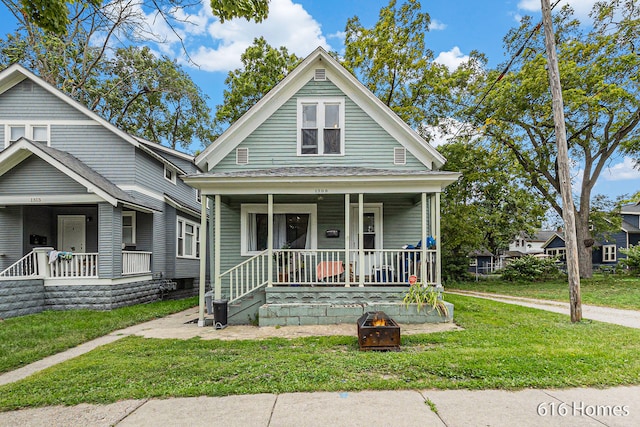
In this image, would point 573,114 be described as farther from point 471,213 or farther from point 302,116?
point 302,116

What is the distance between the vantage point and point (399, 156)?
9836 mm

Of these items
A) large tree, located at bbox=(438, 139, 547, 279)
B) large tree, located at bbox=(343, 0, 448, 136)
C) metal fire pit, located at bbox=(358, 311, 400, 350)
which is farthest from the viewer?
large tree, located at bbox=(438, 139, 547, 279)

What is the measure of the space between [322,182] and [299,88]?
3.62 metres

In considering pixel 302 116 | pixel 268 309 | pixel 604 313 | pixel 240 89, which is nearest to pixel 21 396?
pixel 268 309

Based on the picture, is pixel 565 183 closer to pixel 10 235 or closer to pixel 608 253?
pixel 10 235

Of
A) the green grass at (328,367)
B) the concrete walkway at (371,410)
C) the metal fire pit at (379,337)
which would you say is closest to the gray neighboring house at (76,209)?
the green grass at (328,367)

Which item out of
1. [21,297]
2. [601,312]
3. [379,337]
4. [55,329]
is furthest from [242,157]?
[601,312]

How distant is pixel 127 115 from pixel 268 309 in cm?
2256

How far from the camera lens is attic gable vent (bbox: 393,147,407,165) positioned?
9.81m

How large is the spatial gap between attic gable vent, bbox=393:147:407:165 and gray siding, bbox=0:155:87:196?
963 cm

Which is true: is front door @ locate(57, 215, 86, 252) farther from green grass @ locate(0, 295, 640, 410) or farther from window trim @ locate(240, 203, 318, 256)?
green grass @ locate(0, 295, 640, 410)

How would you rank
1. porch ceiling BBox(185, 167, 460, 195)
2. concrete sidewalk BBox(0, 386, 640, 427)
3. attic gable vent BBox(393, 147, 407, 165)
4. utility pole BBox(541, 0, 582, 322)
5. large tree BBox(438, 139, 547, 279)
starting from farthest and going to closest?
1. large tree BBox(438, 139, 547, 279)
2. attic gable vent BBox(393, 147, 407, 165)
3. porch ceiling BBox(185, 167, 460, 195)
4. utility pole BBox(541, 0, 582, 322)
5. concrete sidewalk BBox(0, 386, 640, 427)

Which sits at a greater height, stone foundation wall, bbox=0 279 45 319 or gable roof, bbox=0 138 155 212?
gable roof, bbox=0 138 155 212

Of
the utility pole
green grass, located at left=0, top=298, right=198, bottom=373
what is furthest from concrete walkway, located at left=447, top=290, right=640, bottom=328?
green grass, located at left=0, top=298, right=198, bottom=373
